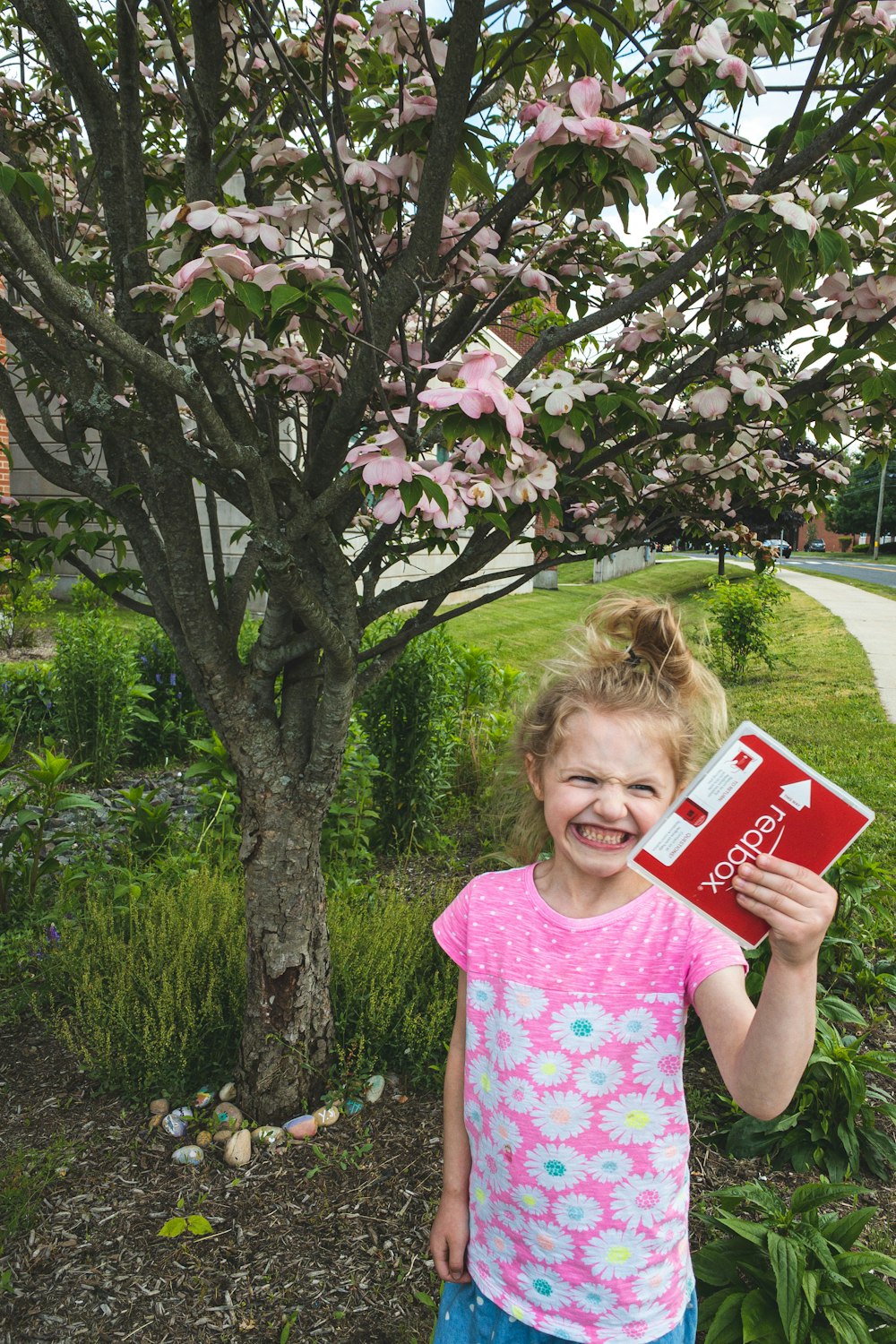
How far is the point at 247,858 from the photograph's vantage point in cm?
226

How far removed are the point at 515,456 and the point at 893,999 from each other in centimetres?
242

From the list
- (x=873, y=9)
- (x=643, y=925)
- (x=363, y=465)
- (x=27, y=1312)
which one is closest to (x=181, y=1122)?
(x=27, y=1312)

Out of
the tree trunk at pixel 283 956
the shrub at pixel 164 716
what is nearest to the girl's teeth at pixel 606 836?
the tree trunk at pixel 283 956

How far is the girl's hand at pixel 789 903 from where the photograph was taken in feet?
3.33

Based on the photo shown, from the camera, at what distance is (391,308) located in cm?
172

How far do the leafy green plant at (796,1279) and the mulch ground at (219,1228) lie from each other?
15.9 inches

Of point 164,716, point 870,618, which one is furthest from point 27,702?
point 870,618

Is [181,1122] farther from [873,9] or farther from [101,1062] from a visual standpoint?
[873,9]

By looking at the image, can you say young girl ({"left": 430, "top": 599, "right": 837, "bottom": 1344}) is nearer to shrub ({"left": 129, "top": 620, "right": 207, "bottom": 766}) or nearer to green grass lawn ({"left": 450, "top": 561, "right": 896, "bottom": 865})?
green grass lawn ({"left": 450, "top": 561, "right": 896, "bottom": 865})

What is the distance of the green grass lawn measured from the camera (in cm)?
524

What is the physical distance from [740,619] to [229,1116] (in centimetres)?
817

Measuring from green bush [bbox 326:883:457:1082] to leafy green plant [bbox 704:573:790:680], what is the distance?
23.3 feet

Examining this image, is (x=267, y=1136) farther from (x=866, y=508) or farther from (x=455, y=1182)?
(x=866, y=508)

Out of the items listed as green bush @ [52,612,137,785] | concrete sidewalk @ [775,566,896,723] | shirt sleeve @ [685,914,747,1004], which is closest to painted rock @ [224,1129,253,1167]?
shirt sleeve @ [685,914,747,1004]
